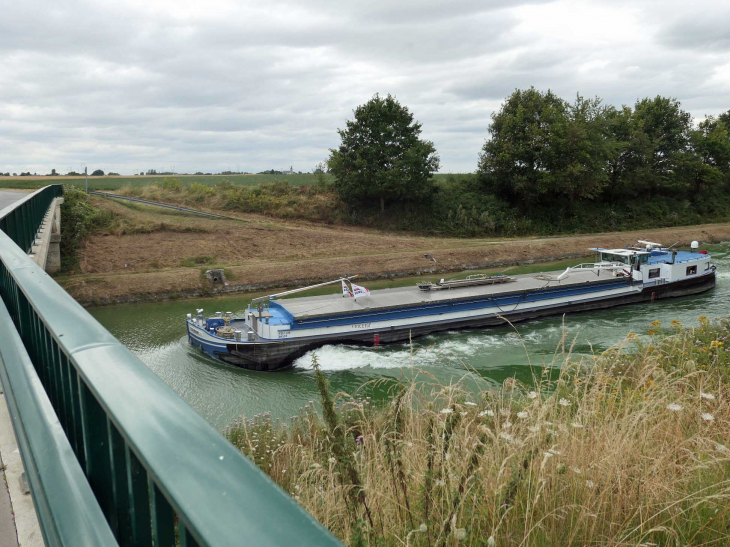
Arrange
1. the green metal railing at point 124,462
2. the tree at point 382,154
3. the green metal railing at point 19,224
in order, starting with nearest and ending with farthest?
the green metal railing at point 124,462, the green metal railing at point 19,224, the tree at point 382,154

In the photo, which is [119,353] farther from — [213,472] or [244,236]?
[244,236]

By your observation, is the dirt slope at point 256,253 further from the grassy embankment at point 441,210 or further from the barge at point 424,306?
the barge at point 424,306

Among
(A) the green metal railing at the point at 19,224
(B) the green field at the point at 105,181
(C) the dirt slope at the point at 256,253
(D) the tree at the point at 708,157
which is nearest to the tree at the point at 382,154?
(C) the dirt slope at the point at 256,253

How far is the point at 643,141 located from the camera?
165ft

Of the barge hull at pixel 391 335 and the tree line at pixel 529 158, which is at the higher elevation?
the tree line at pixel 529 158

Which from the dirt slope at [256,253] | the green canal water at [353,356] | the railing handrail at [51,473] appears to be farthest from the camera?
the dirt slope at [256,253]

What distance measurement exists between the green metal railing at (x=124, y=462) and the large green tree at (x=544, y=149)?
44.3m

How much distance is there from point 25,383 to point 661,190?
60.9m

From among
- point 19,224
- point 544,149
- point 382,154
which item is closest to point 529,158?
point 544,149

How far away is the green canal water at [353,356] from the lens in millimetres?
15125

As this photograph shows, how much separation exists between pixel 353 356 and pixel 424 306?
3702 millimetres

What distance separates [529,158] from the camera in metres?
44.6

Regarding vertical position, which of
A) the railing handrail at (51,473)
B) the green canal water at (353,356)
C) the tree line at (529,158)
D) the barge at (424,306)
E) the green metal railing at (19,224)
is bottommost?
the green canal water at (353,356)

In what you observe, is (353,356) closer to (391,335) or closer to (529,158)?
(391,335)
